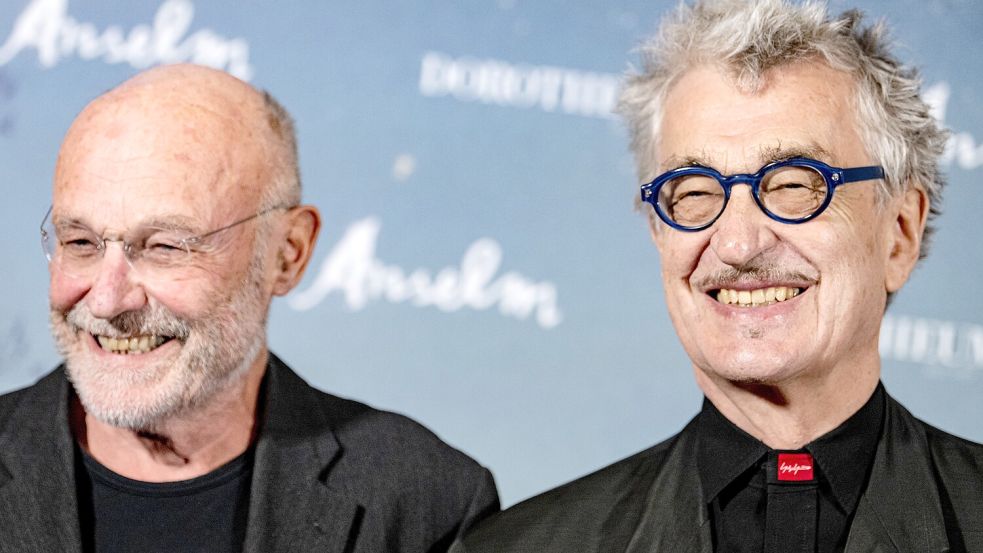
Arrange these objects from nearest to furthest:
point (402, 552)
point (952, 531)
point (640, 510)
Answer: point (952, 531) < point (640, 510) < point (402, 552)

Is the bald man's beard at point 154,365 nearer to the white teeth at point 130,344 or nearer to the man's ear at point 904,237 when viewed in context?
the white teeth at point 130,344

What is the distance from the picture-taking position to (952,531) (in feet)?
8.05

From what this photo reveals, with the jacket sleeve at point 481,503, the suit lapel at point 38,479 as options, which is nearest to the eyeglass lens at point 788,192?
the jacket sleeve at point 481,503

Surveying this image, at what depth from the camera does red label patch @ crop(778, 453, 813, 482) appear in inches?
98.4

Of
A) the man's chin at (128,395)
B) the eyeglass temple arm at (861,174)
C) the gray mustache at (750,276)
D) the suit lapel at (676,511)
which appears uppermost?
the eyeglass temple arm at (861,174)

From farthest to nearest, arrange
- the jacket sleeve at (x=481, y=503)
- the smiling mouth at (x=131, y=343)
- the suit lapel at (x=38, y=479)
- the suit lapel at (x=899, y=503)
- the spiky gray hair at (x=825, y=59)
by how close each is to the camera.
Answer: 1. the jacket sleeve at (x=481, y=503)
2. the smiling mouth at (x=131, y=343)
3. the suit lapel at (x=38, y=479)
4. the spiky gray hair at (x=825, y=59)
5. the suit lapel at (x=899, y=503)

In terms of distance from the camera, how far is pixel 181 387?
281 cm

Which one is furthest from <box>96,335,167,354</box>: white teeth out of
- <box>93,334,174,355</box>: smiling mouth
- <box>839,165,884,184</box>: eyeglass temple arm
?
<box>839,165,884,184</box>: eyeglass temple arm

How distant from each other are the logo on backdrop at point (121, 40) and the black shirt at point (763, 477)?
227 centimetres

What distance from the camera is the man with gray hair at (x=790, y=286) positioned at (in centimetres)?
247

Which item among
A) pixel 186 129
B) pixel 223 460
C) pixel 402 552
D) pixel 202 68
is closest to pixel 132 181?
pixel 186 129

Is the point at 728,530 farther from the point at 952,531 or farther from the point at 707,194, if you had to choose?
the point at 707,194

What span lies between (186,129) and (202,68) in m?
0.24

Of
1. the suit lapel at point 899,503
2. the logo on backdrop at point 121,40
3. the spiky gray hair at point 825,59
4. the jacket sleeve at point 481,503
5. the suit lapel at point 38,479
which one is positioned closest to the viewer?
the suit lapel at point 899,503
